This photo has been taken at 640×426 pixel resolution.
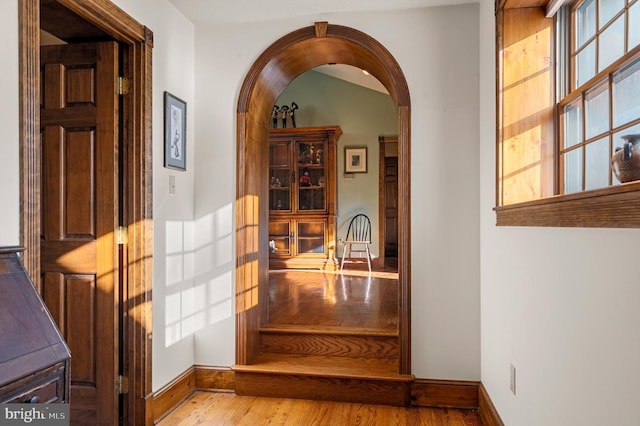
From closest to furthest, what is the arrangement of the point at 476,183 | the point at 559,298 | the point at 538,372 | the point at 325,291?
the point at 559,298
the point at 538,372
the point at 476,183
the point at 325,291

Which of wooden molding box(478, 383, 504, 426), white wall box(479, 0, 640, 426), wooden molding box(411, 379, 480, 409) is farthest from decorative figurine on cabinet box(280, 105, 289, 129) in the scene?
wooden molding box(478, 383, 504, 426)

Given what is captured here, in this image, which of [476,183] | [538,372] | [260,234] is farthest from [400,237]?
[538,372]

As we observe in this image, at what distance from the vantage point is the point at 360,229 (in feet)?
23.5

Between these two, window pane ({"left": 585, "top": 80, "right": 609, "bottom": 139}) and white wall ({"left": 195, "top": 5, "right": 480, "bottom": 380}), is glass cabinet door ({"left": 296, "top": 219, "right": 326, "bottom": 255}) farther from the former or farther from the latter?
window pane ({"left": 585, "top": 80, "right": 609, "bottom": 139})

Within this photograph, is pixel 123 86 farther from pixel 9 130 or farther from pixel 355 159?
pixel 355 159

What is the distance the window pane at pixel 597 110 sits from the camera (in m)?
1.42

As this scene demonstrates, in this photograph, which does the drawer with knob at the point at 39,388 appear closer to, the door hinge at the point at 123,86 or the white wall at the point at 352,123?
the door hinge at the point at 123,86

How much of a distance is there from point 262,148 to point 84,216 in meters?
1.35

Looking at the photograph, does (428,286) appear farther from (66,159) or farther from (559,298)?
(66,159)

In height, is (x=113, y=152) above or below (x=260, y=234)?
above

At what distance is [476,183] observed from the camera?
2.53 meters

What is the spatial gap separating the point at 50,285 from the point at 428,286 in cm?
219

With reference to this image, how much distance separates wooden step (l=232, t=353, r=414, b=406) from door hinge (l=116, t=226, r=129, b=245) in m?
1.10

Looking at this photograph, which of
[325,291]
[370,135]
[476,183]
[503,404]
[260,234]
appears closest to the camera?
[503,404]
